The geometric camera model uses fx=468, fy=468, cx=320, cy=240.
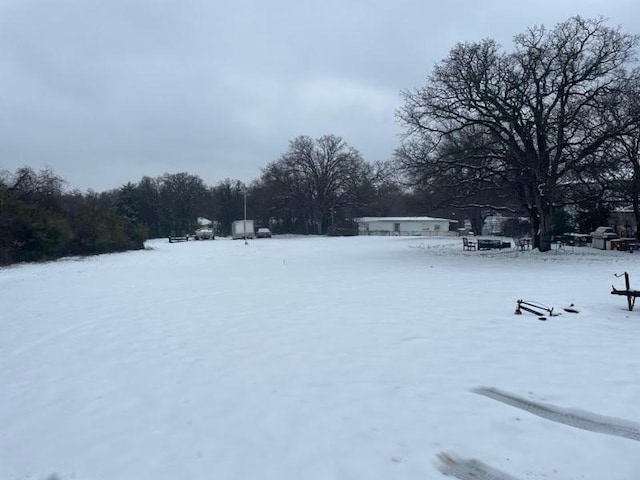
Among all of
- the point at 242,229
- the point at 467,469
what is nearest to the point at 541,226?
the point at 467,469

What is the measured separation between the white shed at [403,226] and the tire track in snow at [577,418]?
2910 inches

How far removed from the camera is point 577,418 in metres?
4.67

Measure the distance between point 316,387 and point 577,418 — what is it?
9.23 feet

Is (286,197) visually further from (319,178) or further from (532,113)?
(532,113)

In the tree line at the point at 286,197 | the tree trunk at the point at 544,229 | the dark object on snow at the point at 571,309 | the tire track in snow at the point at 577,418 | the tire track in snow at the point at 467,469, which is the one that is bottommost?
the tire track in snow at the point at 467,469

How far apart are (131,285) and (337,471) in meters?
14.1

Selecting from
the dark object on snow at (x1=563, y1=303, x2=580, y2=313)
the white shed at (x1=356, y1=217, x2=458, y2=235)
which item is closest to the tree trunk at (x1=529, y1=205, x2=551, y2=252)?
the dark object on snow at (x1=563, y1=303, x2=580, y2=313)

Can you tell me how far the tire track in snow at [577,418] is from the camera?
4.37m

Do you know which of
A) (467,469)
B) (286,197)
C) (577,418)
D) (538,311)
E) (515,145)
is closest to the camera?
(467,469)

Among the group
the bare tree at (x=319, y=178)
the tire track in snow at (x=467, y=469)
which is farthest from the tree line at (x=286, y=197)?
the tire track in snow at (x=467, y=469)

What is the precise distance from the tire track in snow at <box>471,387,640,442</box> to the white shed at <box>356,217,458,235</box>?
242 feet

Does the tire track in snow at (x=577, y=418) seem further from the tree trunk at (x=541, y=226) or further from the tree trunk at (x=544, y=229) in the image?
the tree trunk at (x=544, y=229)

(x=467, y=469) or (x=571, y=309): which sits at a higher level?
(x=571, y=309)

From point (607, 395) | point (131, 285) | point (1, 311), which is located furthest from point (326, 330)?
point (131, 285)
